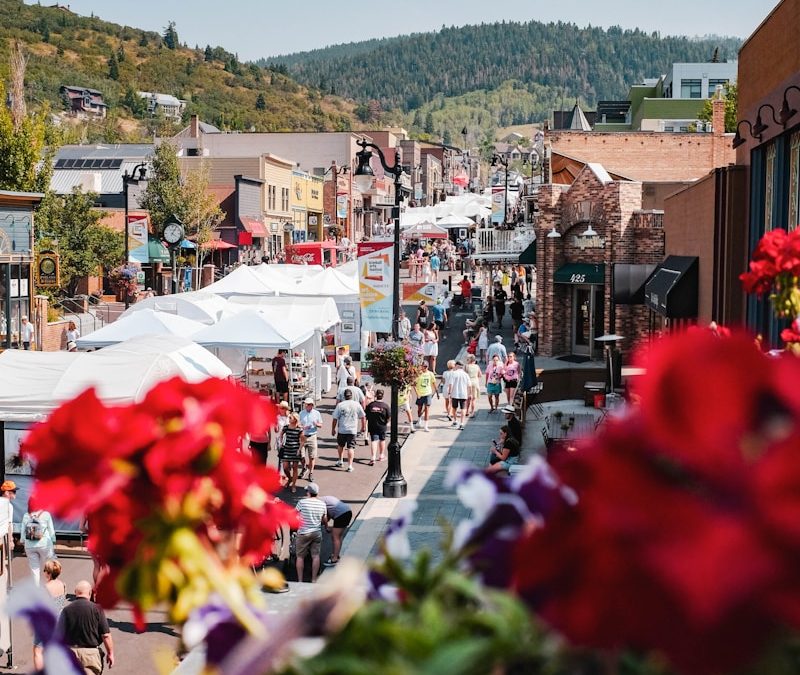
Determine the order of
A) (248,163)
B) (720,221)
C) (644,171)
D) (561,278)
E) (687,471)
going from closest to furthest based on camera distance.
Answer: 1. (687,471)
2. (720,221)
3. (561,278)
4. (644,171)
5. (248,163)

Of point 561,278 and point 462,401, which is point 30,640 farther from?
point 561,278

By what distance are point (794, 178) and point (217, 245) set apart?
4842cm

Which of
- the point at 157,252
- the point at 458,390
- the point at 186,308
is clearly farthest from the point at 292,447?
the point at 157,252

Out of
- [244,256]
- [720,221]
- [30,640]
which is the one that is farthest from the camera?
[244,256]

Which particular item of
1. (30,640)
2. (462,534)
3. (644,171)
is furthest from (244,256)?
(462,534)

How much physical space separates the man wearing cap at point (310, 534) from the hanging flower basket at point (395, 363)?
19.2 feet

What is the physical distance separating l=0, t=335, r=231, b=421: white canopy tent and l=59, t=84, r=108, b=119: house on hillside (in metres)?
127

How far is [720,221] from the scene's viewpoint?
60.6 ft

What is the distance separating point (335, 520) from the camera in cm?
1427

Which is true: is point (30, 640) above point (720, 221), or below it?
below

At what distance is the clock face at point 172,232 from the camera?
34.9 metres

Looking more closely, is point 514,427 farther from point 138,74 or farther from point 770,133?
point 138,74

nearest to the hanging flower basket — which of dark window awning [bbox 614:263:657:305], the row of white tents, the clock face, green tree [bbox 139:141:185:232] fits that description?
the row of white tents

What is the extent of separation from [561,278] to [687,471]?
3140 cm
